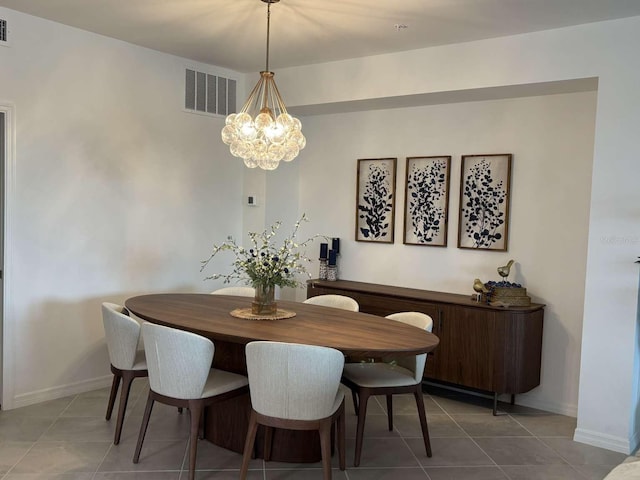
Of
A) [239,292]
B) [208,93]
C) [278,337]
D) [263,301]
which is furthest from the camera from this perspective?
[208,93]

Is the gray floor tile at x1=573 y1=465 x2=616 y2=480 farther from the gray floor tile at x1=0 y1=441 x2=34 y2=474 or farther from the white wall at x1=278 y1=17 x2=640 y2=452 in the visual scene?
the gray floor tile at x1=0 y1=441 x2=34 y2=474

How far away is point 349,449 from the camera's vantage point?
366 cm

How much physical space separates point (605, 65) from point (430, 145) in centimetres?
162

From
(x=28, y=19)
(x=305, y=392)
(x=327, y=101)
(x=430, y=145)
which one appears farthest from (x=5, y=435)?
(x=430, y=145)

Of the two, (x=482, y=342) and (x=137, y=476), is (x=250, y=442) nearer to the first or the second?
(x=137, y=476)

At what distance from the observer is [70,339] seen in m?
4.50

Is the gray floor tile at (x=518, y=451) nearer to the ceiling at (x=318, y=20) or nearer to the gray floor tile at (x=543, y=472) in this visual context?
the gray floor tile at (x=543, y=472)

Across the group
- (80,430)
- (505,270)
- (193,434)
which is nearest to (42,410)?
(80,430)

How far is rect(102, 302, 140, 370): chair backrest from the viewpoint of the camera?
356 cm

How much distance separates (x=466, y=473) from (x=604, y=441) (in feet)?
3.66

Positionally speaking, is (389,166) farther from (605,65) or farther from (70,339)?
(70,339)

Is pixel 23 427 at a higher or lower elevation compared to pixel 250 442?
lower

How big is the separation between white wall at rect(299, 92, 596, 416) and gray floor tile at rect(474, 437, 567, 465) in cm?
76

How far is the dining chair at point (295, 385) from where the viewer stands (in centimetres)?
280
